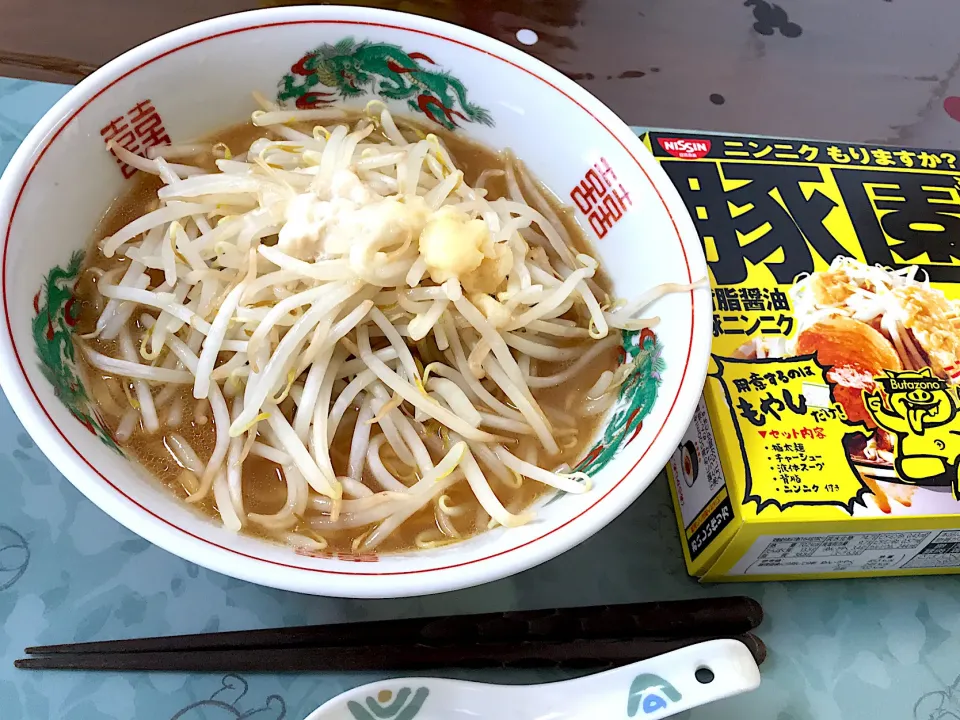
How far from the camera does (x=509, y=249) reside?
1078mm

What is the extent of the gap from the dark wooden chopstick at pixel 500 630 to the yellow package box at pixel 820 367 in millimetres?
79

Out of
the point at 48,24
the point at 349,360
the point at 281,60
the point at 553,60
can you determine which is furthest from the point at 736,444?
the point at 48,24

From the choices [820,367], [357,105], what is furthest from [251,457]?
[820,367]

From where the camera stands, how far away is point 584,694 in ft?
3.26

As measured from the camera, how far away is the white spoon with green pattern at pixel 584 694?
928 millimetres

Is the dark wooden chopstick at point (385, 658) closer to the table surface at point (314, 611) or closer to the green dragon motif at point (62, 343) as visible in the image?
the table surface at point (314, 611)

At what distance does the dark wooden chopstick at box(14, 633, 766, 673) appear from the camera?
953 mm

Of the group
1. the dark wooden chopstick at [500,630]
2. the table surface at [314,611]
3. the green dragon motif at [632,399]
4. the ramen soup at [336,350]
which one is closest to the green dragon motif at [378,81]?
the ramen soup at [336,350]

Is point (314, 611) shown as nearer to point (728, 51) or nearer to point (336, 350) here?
point (336, 350)

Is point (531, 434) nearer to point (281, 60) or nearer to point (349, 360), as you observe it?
point (349, 360)

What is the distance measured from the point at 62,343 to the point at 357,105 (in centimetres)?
65

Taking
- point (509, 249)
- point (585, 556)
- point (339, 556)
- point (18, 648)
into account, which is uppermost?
point (509, 249)

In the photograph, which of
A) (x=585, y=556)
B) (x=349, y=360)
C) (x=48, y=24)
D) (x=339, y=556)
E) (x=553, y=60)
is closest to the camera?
(x=339, y=556)

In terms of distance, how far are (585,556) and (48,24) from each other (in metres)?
1.53
